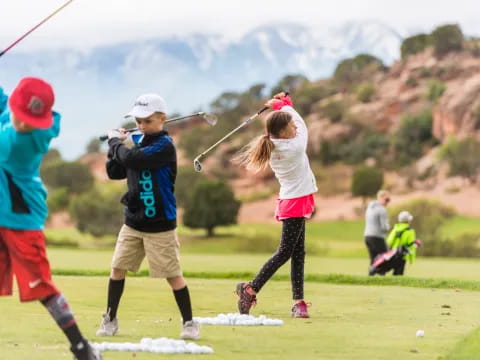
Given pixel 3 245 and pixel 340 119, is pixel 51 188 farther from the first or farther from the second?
pixel 3 245

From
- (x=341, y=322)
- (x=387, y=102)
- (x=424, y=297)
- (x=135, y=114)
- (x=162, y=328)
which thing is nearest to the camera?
(x=135, y=114)

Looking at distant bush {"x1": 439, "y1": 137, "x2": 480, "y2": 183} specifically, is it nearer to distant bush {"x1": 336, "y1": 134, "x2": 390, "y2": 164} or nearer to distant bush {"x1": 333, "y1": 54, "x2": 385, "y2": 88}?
distant bush {"x1": 336, "y1": 134, "x2": 390, "y2": 164}

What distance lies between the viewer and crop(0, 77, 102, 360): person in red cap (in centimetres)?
674

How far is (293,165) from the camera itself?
1020 cm

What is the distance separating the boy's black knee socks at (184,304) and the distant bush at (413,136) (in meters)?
97.3

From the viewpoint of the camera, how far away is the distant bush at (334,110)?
120 m

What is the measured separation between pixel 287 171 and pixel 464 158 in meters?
80.9

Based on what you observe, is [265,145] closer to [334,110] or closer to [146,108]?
[146,108]

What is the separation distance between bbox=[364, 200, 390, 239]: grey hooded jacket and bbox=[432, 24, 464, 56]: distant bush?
11575 cm

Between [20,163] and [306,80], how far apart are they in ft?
471

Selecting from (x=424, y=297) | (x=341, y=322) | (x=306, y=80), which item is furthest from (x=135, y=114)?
(x=306, y=80)

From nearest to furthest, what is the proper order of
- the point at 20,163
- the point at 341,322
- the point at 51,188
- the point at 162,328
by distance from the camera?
the point at 20,163 < the point at 162,328 < the point at 341,322 < the point at 51,188

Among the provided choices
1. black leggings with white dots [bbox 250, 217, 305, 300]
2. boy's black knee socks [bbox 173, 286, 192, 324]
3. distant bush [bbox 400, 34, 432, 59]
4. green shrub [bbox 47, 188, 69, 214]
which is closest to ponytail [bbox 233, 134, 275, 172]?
black leggings with white dots [bbox 250, 217, 305, 300]

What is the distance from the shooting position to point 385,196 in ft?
67.1
